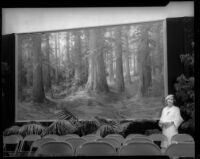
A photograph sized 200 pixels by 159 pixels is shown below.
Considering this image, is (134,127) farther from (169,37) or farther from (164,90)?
(169,37)

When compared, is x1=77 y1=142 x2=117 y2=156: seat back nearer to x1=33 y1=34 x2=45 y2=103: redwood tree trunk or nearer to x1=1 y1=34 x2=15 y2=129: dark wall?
x1=33 y1=34 x2=45 y2=103: redwood tree trunk

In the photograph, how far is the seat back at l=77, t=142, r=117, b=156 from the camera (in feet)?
19.0

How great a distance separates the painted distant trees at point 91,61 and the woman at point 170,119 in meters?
0.42

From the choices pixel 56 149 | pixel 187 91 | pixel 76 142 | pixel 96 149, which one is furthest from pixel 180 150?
pixel 187 91

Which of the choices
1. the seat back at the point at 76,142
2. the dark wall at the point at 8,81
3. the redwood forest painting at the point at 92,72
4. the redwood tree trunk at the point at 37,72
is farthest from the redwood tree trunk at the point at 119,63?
the seat back at the point at 76,142

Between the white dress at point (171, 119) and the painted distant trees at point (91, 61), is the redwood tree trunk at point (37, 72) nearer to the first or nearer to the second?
the painted distant trees at point (91, 61)

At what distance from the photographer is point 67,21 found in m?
10.2

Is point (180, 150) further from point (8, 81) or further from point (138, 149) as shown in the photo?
point (8, 81)

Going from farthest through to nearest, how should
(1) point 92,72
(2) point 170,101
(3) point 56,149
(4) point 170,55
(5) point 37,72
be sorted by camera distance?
(5) point 37,72
(1) point 92,72
(4) point 170,55
(2) point 170,101
(3) point 56,149

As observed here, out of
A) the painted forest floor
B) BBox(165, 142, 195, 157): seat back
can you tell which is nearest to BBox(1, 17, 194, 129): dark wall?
the painted forest floor

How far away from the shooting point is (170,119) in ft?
31.7

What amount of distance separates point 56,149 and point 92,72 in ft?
14.7

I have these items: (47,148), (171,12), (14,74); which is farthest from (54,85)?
(47,148)

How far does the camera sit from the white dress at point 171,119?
944 centimetres
